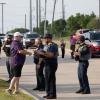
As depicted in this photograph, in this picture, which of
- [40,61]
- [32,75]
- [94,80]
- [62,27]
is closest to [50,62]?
[40,61]

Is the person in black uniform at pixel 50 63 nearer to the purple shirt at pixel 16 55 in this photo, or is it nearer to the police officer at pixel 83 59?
the purple shirt at pixel 16 55

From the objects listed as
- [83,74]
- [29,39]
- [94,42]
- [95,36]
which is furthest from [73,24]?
[83,74]

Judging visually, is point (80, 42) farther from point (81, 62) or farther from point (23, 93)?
point (23, 93)

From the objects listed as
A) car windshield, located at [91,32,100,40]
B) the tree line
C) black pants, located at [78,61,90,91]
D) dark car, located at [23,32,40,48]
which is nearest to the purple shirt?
black pants, located at [78,61,90,91]

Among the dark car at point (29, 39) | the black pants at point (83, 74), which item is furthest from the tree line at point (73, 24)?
the black pants at point (83, 74)

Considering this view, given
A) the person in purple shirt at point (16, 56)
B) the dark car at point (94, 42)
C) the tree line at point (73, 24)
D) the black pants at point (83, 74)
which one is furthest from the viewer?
the tree line at point (73, 24)

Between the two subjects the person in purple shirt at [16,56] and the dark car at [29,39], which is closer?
the person in purple shirt at [16,56]

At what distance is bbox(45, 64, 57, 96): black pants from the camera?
14.9 meters

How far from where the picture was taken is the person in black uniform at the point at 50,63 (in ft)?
48.0

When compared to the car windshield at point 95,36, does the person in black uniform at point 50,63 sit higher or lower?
lower

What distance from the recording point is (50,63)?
48.5ft

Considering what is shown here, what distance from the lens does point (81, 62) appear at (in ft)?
52.9

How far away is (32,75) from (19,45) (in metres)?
8.17

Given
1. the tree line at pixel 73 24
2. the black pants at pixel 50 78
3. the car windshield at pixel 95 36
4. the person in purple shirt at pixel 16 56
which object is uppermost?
the tree line at pixel 73 24
